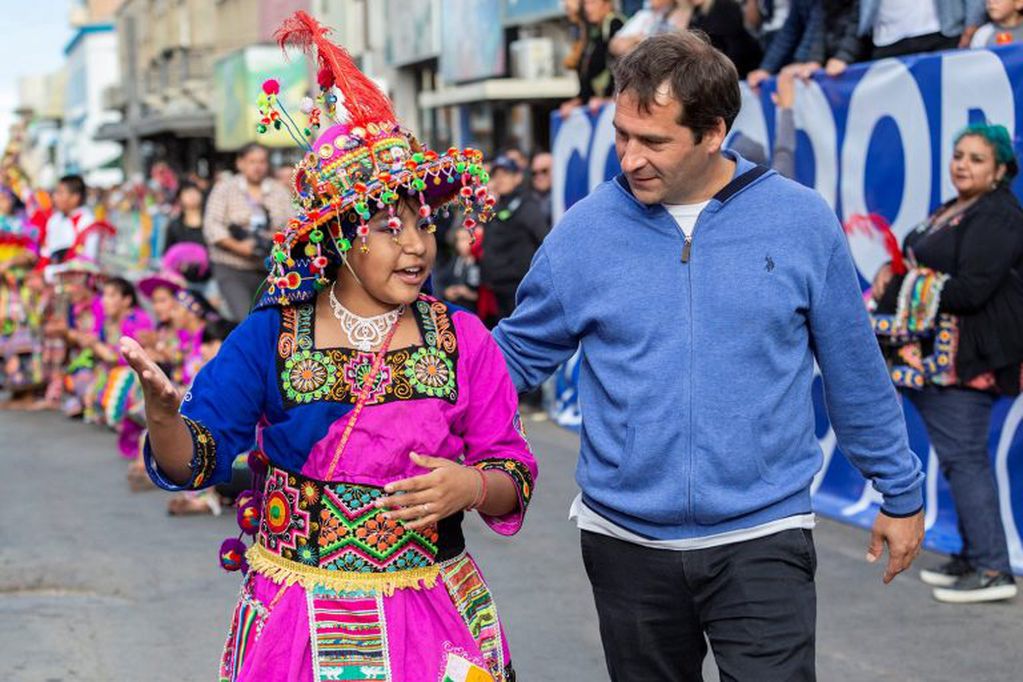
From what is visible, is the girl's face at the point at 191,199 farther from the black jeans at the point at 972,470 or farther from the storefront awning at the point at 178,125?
the storefront awning at the point at 178,125

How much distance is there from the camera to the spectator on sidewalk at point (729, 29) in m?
9.34

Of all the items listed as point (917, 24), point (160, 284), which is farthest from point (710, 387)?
point (160, 284)

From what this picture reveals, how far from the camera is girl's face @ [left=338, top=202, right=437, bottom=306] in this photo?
134 inches

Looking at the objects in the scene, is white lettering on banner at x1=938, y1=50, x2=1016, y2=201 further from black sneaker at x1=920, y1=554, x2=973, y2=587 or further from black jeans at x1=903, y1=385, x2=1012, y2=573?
black sneaker at x1=920, y1=554, x2=973, y2=587

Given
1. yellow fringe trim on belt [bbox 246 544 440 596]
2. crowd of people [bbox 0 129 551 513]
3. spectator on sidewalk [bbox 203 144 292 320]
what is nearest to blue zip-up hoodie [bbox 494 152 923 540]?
yellow fringe trim on belt [bbox 246 544 440 596]

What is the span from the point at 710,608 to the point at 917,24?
212 inches

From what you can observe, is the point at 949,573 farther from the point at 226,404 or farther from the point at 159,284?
the point at 159,284

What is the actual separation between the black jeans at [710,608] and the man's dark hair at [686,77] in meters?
0.87

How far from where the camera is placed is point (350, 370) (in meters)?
3.44

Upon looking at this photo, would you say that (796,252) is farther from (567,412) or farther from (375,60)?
(375,60)

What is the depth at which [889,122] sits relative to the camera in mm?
7730

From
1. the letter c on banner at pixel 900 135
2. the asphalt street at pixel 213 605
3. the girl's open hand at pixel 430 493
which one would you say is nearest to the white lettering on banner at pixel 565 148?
the asphalt street at pixel 213 605

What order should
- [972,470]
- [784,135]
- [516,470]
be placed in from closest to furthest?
1. [516,470]
2. [972,470]
3. [784,135]

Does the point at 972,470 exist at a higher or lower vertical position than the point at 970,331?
lower
